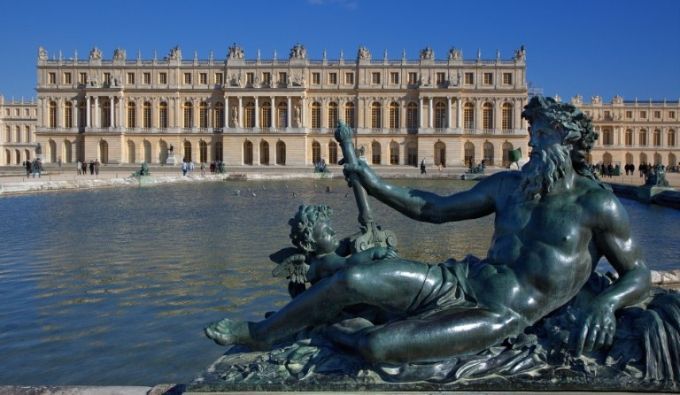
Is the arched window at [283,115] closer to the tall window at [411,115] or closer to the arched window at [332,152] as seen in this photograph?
the arched window at [332,152]

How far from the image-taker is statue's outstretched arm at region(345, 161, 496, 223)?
3590mm

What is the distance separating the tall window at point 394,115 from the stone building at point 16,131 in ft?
192

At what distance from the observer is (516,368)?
115 inches

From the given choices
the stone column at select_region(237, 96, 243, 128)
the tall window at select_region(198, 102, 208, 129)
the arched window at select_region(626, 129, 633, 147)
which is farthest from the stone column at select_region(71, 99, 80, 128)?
the arched window at select_region(626, 129, 633, 147)

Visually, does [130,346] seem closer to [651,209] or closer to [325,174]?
[651,209]

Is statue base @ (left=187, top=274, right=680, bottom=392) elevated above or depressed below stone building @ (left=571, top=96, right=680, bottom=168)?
below

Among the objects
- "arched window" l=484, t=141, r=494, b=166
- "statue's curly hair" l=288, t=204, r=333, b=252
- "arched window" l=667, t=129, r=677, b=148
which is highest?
"arched window" l=667, t=129, r=677, b=148

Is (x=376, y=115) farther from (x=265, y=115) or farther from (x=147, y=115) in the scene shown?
(x=147, y=115)

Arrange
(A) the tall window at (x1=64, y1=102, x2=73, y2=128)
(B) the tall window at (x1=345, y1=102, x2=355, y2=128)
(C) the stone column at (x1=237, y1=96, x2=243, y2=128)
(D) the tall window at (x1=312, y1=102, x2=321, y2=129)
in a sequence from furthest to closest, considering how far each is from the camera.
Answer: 1. (A) the tall window at (x1=64, y1=102, x2=73, y2=128)
2. (B) the tall window at (x1=345, y1=102, x2=355, y2=128)
3. (D) the tall window at (x1=312, y1=102, x2=321, y2=129)
4. (C) the stone column at (x1=237, y1=96, x2=243, y2=128)

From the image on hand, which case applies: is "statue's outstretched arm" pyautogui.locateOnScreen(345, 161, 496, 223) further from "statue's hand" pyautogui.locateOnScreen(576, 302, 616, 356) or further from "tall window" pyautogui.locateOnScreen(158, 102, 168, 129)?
"tall window" pyautogui.locateOnScreen(158, 102, 168, 129)

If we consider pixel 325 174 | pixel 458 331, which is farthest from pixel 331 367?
pixel 325 174

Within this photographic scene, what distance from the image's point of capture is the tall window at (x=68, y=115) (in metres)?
68.4

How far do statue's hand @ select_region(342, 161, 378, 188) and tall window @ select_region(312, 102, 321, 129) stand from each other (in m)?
64.4

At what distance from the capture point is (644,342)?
2936mm
